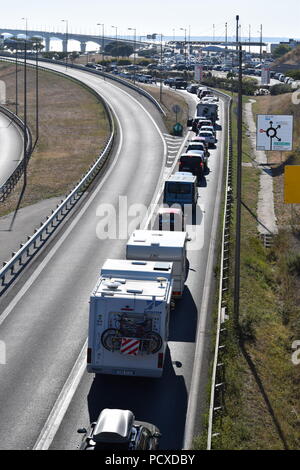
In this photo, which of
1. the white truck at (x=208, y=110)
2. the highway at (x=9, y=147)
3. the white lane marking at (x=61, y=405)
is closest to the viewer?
the white lane marking at (x=61, y=405)

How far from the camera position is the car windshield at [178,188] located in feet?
140

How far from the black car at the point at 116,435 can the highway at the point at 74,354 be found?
2620mm

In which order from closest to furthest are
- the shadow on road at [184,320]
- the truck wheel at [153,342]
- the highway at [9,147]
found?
the truck wheel at [153,342]
the shadow on road at [184,320]
the highway at [9,147]

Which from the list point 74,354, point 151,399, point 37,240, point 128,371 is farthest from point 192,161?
point 151,399

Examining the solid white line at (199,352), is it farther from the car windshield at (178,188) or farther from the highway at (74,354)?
the car windshield at (178,188)

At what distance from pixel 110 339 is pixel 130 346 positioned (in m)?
0.61

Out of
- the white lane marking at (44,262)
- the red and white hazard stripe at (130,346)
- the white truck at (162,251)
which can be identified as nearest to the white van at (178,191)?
the white lane marking at (44,262)

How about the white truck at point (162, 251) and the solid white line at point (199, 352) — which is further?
the white truck at point (162, 251)

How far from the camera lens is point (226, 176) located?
53875mm

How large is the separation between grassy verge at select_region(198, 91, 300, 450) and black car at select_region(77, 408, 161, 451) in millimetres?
2666

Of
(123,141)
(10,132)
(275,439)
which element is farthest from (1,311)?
(10,132)

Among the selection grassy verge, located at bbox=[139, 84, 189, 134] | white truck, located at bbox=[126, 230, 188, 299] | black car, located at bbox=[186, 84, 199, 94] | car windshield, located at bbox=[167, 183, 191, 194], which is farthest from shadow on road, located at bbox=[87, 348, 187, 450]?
black car, located at bbox=[186, 84, 199, 94]

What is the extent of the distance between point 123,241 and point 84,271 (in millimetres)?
5131
